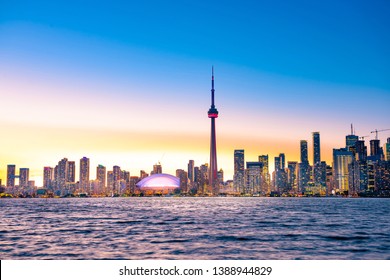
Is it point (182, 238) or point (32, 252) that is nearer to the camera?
point (32, 252)

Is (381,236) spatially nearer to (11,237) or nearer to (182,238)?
(182,238)

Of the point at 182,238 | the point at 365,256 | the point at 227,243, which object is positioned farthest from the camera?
the point at 182,238
